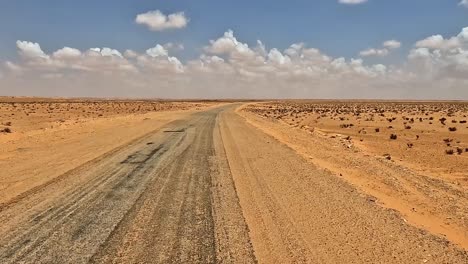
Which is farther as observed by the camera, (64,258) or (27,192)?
(27,192)

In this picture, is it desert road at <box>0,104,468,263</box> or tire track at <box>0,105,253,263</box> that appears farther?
desert road at <box>0,104,468,263</box>

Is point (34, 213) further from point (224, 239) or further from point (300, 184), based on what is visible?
point (300, 184)

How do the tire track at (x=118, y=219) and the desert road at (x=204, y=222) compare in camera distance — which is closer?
the tire track at (x=118, y=219)

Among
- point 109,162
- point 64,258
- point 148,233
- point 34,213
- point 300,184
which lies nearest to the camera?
point 64,258

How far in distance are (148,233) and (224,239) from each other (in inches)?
49.0

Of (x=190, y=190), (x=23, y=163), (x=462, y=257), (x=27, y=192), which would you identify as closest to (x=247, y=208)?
(x=190, y=190)

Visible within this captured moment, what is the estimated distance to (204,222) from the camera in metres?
7.54

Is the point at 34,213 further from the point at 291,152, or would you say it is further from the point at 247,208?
the point at 291,152

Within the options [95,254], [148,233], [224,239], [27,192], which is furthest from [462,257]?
[27,192]

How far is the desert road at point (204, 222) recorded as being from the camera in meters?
6.15

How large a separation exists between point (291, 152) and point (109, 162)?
7665 millimetres

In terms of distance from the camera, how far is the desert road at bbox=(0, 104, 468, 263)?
615 centimetres

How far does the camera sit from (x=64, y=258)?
5812 millimetres

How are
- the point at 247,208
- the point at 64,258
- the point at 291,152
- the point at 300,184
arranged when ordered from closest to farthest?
the point at 64,258 < the point at 247,208 < the point at 300,184 < the point at 291,152
